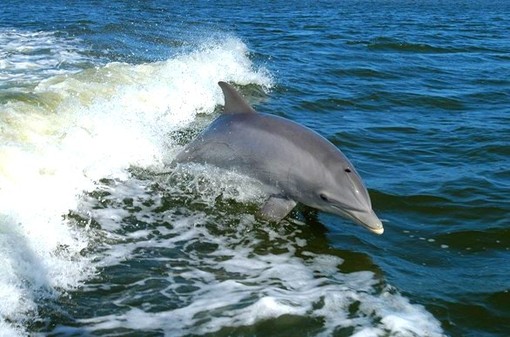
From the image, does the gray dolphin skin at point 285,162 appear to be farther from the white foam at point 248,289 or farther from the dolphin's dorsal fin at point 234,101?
the white foam at point 248,289

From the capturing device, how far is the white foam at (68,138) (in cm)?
605

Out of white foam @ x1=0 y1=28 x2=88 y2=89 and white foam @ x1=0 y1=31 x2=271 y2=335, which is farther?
white foam @ x1=0 y1=28 x2=88 y2=89

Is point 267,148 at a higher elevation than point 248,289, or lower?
higher

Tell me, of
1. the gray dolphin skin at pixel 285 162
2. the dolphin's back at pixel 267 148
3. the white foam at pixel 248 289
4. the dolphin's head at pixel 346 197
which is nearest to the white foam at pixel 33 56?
the dolphin's back at pixel 267 148

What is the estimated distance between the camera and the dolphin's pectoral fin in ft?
24.6

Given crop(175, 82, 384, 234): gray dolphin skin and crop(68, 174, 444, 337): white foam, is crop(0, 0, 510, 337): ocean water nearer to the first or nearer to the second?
crop(68, 174, 444, 337): white foam

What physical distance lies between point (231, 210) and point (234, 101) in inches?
54.3

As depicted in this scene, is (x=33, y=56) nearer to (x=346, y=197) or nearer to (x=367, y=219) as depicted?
(x=346, y=197)

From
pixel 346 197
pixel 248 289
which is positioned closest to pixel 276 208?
pixel 346 197

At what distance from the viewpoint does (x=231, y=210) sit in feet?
26.0

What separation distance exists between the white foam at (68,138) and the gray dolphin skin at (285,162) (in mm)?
1641

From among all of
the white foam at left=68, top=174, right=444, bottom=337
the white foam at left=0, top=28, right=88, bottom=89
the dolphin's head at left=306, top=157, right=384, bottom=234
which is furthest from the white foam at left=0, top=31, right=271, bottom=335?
the dolphin's head at left=306, top=157, right=384, bottom=234

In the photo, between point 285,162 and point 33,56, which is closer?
point 285,162

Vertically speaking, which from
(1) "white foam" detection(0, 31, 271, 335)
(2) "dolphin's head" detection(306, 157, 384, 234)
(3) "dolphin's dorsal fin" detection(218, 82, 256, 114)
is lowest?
(1) "white foam" detection(0, 31, 271, 335)
